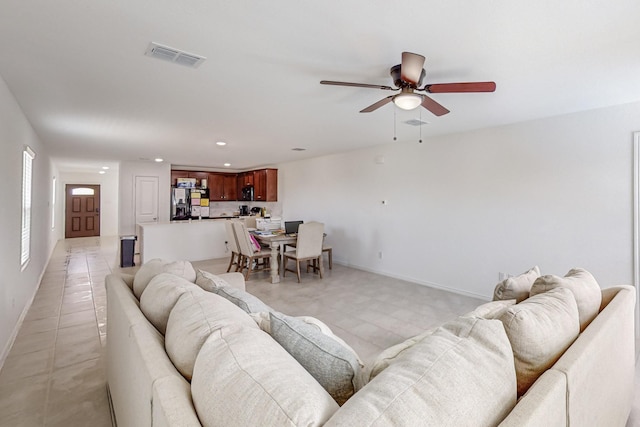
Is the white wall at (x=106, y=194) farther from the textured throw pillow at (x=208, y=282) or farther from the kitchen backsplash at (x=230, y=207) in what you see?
the textured throw pillow at (x=208, y=282)

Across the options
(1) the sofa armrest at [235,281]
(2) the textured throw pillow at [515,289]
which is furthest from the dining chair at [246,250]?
(2) the textured throw pillow at [515,289]

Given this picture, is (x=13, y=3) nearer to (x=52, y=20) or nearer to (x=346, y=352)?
(x=52, y=20)

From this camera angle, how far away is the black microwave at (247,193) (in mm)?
9011

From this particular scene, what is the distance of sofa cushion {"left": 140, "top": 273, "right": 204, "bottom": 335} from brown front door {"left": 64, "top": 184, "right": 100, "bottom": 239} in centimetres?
1140

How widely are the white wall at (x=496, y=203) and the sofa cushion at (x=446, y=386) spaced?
3417 mm

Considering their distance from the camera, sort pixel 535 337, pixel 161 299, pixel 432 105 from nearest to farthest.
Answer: pixel 535 337
pixel 161 299
pixel 432 105

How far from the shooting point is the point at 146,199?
811 cm

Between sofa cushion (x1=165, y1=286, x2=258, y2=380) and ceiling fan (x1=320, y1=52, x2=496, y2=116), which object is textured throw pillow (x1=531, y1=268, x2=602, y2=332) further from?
sofa cushion (x1=165, y1=286, x2=258, y2=380)

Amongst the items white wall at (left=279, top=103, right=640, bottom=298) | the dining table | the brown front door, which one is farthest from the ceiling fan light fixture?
the brown front door

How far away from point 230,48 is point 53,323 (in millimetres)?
3458

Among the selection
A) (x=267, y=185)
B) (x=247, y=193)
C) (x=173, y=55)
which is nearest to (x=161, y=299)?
(x=173, y=55)

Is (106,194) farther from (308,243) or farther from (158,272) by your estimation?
(158,272)

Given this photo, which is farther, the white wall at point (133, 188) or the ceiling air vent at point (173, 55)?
the white wall at point (133, 188)

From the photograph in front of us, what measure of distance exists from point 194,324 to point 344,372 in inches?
22.4
